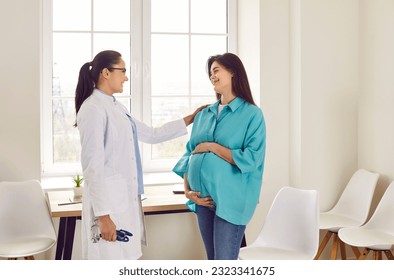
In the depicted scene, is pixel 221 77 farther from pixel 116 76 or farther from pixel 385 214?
pixel 385 214

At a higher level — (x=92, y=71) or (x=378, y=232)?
(x=92, y=71)

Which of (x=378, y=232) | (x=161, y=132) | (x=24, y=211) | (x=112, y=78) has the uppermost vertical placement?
(x=112, y=78)

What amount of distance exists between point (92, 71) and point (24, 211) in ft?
3.43

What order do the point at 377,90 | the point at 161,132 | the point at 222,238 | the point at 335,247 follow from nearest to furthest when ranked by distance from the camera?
the point at 222,238 < the point at 161,132 < the point at 335,247 < the point at 377,90

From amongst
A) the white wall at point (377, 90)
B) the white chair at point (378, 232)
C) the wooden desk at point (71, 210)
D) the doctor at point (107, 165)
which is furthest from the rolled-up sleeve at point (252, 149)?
the white wall at point (377, 90)

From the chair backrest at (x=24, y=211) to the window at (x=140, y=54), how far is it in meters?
0.54

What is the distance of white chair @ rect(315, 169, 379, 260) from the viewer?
283 centimetres

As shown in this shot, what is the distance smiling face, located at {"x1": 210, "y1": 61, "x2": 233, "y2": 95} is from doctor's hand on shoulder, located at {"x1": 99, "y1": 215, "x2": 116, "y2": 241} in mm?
680

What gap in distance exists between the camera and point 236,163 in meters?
2.02

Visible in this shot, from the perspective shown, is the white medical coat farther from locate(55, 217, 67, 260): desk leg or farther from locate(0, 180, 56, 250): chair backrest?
locate(0, 180, 56, 250): chair backrest

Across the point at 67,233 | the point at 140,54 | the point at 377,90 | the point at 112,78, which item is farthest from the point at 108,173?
the point at 377,90
